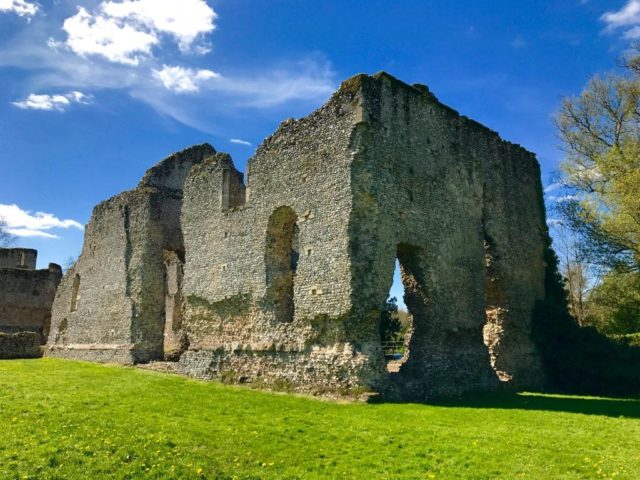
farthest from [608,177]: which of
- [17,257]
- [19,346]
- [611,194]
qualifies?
[17,257]

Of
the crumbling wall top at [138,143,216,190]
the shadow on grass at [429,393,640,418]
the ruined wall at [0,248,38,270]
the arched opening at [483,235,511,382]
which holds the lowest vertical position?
the shadow on grass at [429,393,640,418]

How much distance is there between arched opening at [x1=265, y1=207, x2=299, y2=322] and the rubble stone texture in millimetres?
23645

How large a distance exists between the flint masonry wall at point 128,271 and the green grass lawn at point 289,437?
760 cm

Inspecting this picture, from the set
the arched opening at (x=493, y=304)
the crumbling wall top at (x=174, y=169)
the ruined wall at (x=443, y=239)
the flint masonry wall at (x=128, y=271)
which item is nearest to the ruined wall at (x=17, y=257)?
the flint masonry wall at (x=128, y=271)

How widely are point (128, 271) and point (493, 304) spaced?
44.9ft

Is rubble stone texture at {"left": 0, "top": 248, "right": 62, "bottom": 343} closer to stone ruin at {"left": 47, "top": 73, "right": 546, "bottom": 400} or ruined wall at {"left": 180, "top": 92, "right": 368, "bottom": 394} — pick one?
stone ruin at {"left": 47, "top": 73, "right": 546, "bottom": 400}

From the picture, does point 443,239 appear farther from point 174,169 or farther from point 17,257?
point 17,257

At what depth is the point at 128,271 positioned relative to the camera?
21.7 meters

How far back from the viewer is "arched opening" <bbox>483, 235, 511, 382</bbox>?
17.9 m

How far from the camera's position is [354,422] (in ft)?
Result: 32.6

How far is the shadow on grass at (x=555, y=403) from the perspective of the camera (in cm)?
1277

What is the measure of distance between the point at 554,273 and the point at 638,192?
4.03 metres

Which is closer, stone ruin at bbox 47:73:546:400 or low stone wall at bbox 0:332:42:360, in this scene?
stone ruin at bbox 47:73:546:400

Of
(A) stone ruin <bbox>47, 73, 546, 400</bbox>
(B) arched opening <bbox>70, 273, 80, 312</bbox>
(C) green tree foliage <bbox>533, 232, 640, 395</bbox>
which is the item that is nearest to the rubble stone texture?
(B) arched opening <bbox>70, 273, 80, 312</bbox>
